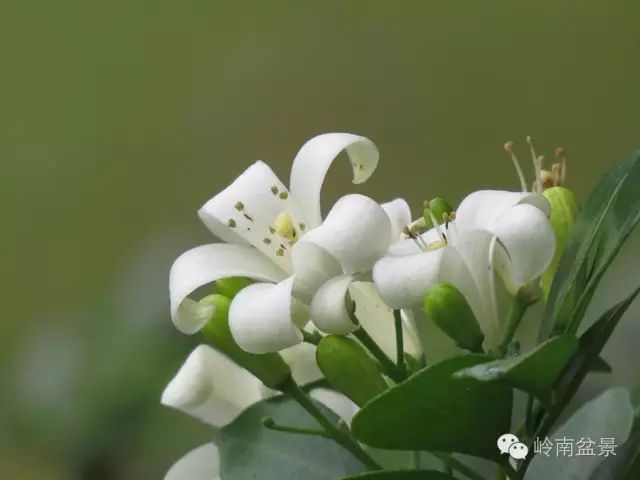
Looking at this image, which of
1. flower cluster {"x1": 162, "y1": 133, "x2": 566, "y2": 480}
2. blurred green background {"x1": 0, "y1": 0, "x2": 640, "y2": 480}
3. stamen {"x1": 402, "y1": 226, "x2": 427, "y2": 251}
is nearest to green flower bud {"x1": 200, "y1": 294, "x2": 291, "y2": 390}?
flower cluster {"x1": 162, "y1": 133, "x2": 566, "y2": 480}

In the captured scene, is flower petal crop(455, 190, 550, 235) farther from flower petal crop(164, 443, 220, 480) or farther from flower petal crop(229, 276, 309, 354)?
flower petal crop(164, 443, 220, 480)

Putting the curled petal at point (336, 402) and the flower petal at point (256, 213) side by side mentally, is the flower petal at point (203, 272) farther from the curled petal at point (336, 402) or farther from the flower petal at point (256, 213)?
the curled petal at point (336, 402)

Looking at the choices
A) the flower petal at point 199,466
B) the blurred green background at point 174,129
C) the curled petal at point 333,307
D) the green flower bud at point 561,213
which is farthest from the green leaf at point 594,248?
the blurred green background at point 174,129

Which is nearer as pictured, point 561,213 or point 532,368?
point 532,368

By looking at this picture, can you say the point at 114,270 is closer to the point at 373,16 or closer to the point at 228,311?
the point at 373,16

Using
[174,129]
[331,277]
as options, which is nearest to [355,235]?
[331,277]

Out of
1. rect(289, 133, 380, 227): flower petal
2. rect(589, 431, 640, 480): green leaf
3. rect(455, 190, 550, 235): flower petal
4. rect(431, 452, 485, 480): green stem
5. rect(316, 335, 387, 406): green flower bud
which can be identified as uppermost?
rect(289, 133, 380, 227): flower petal

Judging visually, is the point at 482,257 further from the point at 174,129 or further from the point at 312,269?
the point at 174,129
